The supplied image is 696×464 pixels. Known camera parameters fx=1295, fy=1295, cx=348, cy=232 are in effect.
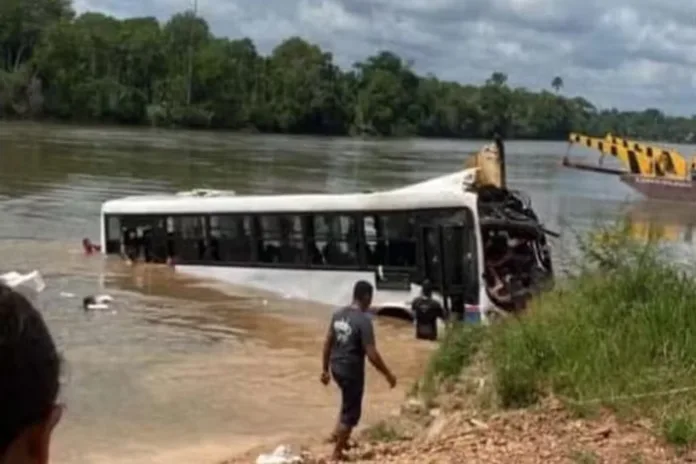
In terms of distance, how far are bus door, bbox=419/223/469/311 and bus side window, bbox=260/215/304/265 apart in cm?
318

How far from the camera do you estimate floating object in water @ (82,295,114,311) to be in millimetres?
23953

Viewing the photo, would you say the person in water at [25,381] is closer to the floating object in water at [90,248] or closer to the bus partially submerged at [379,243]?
the bus partially submerged at [379,243]

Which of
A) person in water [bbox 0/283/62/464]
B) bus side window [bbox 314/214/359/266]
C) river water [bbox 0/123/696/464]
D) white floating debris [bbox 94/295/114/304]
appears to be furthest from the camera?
white floating debris [bbox 94/295/114/304]

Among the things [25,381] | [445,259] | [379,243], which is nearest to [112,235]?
[379,243]

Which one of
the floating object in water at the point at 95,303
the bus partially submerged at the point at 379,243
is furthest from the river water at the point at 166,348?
the bus partially submerged at the point at 379,243

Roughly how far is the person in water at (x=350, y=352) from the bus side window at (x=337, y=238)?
12.0 metres

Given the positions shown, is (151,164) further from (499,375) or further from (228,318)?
(499,375)

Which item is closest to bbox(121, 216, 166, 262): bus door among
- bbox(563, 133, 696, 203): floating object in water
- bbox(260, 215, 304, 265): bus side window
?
bbox(260, 215, 304, 265): bus side window

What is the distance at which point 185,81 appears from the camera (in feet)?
430

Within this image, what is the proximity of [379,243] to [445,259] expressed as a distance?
1651 millimetres

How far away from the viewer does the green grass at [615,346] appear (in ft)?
27.5

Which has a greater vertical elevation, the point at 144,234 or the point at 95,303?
the point at 144,234

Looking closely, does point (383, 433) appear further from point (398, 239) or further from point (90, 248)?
point (90, 248)

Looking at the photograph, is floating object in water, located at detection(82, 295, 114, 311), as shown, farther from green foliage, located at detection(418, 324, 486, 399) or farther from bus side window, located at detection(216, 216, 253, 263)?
green foliage, located at detection(418, 324, 486, 399)
